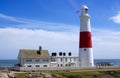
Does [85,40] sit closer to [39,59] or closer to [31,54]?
[39,59]

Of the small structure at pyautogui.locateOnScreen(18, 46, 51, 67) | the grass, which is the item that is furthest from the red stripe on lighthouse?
the small structure at pyautogui.locateOnScreen(18, 46, 51, 67)

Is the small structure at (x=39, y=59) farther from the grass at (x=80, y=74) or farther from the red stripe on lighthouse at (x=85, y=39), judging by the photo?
the red stripe on lighthouse at (x=85, y=39)

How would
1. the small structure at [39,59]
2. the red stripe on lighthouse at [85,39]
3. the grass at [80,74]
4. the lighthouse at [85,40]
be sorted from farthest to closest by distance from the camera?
the lighthouse at [85,40], the red stripe on lighthouse at [85,39], the small structure at [39,59], the grass at [80,74]

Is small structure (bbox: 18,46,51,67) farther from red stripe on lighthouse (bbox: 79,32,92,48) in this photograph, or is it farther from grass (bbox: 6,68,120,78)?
red stripe on lighthouse (bbox: 79,32,92,48)

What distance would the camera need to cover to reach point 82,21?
59.2m

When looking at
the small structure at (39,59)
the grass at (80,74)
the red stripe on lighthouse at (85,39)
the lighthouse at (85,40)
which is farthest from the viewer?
the lighthouse at (85,40)

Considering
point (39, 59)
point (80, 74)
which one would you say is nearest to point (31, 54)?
point (39, 59)

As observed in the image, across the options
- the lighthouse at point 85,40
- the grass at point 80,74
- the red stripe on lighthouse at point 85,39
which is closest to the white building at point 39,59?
the lighthouse at point 85,40

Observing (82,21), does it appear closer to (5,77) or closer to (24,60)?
(24,60)

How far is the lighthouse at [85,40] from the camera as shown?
58338mm

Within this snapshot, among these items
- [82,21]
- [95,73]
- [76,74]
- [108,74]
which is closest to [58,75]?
[76,74]

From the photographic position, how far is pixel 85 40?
58188 mm

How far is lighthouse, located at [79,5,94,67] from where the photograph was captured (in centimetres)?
5834

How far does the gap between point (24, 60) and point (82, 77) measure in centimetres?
1362
